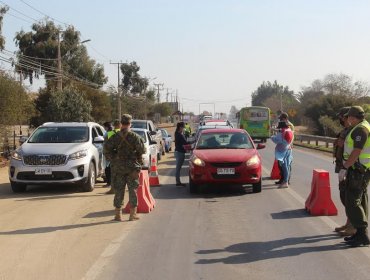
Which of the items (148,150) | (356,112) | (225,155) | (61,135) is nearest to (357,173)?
(356,112)

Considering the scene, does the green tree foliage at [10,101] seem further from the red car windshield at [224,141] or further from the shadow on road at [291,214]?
the shadow on road at [291,214]

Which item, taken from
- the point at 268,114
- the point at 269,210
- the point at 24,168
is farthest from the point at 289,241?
the point at 268,114

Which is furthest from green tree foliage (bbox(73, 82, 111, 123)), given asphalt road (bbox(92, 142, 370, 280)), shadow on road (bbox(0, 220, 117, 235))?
shadow on road (bbox(0, 220, 117, 235))

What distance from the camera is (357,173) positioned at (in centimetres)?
732

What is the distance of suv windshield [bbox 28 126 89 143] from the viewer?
14078 millimetres

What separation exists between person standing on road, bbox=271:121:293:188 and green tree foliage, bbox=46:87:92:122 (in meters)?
29.2

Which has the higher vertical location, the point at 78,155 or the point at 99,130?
the point at 99,130

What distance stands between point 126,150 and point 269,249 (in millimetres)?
3265

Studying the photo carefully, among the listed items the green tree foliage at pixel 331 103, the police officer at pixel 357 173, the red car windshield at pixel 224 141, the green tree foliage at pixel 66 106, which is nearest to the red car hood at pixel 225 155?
the red car windshield at pixel 224 141

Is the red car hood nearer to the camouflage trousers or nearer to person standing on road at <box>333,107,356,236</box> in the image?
the camouflage trousers

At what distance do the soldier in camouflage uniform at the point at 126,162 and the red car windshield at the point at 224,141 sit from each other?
4585 mm

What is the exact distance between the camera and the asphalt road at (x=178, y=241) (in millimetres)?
6195

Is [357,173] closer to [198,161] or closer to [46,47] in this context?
[198,161]

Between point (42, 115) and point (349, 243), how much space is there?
37.7 metres
